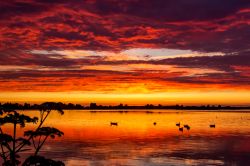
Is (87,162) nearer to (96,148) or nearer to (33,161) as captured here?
(96,148)

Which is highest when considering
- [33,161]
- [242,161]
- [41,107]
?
[41,107]

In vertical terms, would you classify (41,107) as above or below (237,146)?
above

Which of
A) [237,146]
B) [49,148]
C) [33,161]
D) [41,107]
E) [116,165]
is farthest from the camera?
[237,146]

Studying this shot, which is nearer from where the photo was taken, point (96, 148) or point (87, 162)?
point (87, 162)

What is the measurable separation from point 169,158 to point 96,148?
10932mm

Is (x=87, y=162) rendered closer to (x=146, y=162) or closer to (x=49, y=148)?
(x=146, y=162)

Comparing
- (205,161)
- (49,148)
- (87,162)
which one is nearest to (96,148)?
(49,148)

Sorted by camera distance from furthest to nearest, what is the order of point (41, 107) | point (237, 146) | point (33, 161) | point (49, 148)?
point (237, 146)
point (49, 148)
point (41, 107)
point (33, 161)

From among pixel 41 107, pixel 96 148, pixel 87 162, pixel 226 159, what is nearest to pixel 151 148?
pixel 96 148

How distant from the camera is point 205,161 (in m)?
35.7

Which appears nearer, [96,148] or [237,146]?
[96,148]

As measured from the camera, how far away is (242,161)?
3619 centimetres

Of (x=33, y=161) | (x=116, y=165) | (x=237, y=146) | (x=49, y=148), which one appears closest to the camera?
(x=33, y=161)

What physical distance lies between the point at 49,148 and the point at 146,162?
1419 cm
